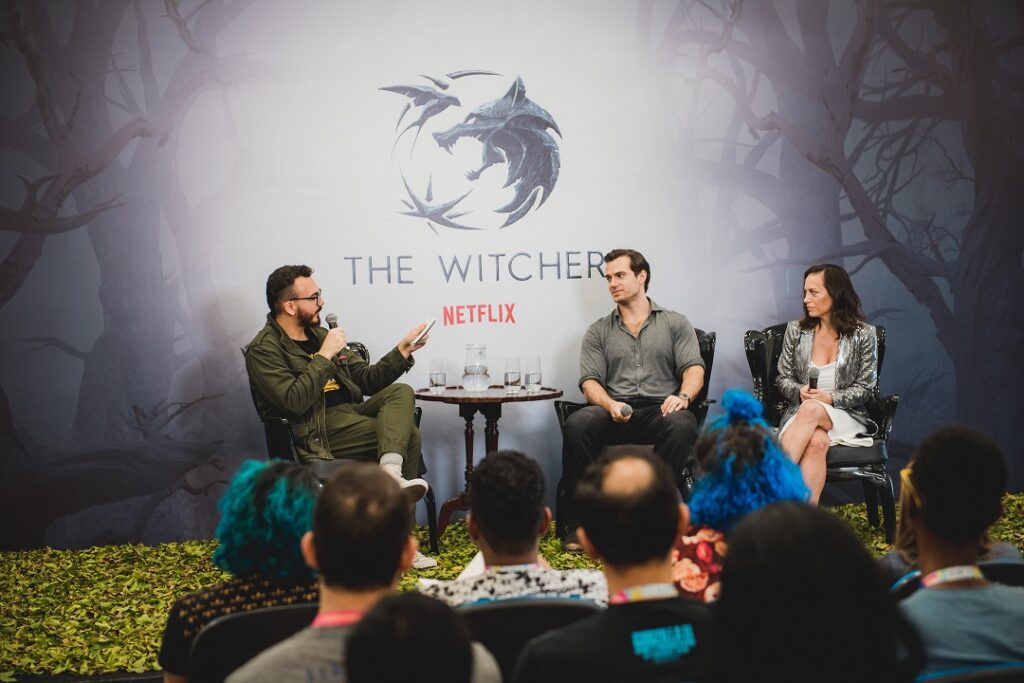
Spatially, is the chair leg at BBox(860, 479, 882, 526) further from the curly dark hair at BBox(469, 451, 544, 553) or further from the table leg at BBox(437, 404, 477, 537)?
the curly dark hair at BBox(469, 451, 544, 553)

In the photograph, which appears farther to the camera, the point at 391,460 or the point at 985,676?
the point at 391,460

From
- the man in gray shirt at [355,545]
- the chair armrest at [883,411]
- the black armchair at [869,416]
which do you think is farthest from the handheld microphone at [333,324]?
the man in gray shirt at [355,545]

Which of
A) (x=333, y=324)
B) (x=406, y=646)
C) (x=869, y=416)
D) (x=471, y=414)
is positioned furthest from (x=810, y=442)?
(x=406, y=646)

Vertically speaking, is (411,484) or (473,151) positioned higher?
(473,151)

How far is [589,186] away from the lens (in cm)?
516

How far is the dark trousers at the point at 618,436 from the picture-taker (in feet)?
14.5

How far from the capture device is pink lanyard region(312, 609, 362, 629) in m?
1.34

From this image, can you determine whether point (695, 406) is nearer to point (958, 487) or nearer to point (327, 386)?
point (327, 386)

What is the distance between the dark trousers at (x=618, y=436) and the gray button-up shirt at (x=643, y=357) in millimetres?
193

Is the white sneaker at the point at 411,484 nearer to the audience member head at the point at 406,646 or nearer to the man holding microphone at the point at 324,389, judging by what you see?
the man holding microphone at the point at 324,389

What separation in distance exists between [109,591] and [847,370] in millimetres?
3576

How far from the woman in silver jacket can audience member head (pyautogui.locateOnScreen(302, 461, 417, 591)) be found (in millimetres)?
3229

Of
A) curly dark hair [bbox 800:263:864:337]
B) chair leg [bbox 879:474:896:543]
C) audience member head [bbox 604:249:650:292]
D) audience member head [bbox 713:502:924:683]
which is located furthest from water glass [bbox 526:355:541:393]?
audience member head [bbox 713:502:924:683]

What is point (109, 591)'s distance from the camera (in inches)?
155
